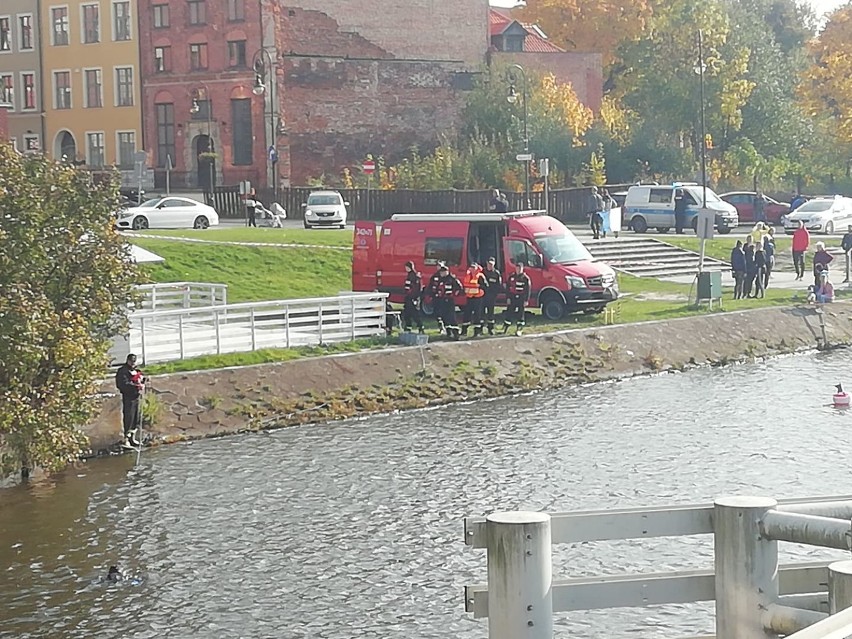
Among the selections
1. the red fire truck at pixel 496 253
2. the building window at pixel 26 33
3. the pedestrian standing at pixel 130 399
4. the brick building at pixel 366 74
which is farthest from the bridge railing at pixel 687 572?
the building window at pixel 26 33

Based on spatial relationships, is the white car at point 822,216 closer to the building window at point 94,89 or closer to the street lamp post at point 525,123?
the street lamp post at point 525,123

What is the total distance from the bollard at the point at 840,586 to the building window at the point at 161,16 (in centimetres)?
6978

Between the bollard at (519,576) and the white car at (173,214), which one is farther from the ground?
the white car at (173,214)

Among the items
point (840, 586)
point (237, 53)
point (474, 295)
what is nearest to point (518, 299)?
point (474, 295)

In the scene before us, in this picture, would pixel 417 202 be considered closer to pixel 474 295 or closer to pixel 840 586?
pixel 474 295

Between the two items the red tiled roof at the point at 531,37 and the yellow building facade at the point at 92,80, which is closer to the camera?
the yellow building facade at the point at 92,80

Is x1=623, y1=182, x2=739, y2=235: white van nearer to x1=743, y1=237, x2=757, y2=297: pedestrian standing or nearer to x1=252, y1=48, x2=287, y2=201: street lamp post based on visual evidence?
x1=743, y1=237, x2=757, y2=297: pedestrian standing

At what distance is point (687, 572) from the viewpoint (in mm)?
8867

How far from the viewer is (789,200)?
77.4 meters

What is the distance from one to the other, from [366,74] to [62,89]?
17.7 metres

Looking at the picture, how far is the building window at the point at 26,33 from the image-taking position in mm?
80688

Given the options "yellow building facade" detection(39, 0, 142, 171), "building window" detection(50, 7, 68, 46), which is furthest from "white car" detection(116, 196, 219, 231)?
"building window" detection(50, 7, 68, 46)

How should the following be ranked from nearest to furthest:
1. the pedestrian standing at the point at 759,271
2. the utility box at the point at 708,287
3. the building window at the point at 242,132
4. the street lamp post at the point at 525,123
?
the utility box at the point at 708,287
the pedestrian standing at the point at 759,271
the street lamp post at the point at 525,123
the building window at the point at 242,132

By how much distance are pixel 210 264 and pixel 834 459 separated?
22865 millimetres
